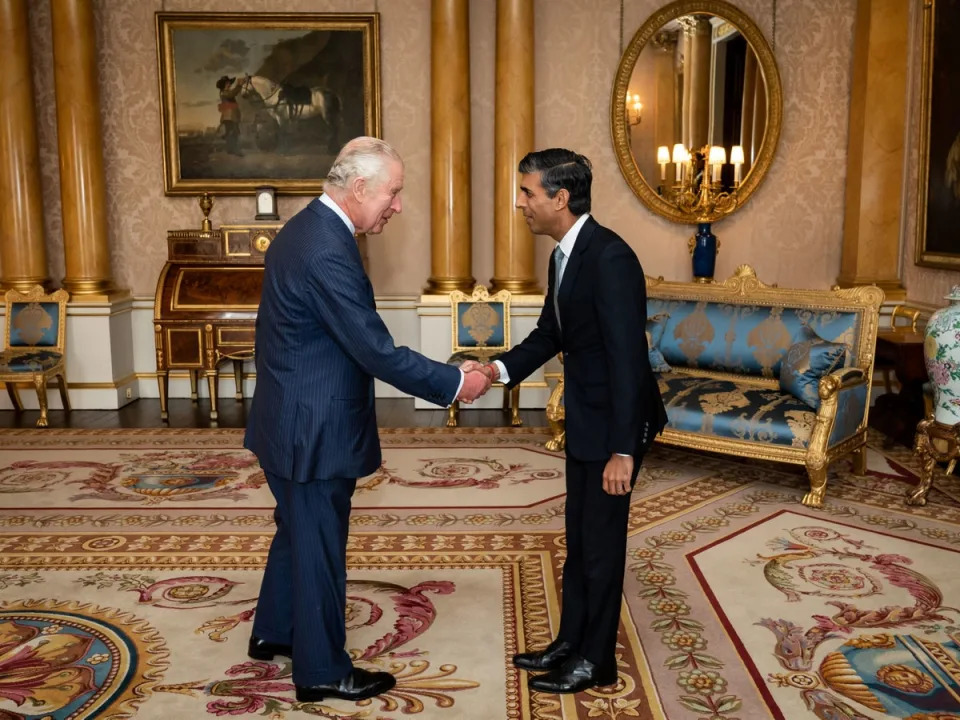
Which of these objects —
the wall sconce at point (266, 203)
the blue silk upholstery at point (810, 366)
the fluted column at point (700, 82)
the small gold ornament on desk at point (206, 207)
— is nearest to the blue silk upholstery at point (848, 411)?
the blue silk upholstery at point (810, 366)

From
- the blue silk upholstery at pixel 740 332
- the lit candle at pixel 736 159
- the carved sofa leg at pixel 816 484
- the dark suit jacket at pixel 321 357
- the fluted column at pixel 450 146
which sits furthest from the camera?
the lit candle at pixel 736 159

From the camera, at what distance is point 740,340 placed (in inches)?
226

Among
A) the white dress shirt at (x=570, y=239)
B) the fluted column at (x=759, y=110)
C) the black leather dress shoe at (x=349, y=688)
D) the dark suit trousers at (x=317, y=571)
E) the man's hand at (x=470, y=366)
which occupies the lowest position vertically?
the black leather dress shoe at (x=349, y=688)

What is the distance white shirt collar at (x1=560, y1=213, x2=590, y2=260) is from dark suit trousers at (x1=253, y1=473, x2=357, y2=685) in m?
0.97

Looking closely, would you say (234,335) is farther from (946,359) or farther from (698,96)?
(946,359)

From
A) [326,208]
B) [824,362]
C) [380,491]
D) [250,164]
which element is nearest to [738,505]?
[824,362]

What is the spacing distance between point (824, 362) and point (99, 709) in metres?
4.06

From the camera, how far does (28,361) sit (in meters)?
6.82

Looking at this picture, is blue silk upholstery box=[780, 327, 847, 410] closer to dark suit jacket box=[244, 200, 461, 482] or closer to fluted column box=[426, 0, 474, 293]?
fluted column box=[426, 0, 474, 293]

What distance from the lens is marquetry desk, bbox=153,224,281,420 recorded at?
693 centimetres

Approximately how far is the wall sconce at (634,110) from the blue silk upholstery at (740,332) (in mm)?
2041

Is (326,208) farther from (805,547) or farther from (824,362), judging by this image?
(824,362)

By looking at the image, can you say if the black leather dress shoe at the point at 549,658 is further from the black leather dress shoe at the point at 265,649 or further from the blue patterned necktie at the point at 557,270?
the blue patterned necktie at the point at 557,270

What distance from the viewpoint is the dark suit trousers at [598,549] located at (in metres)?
2.80
